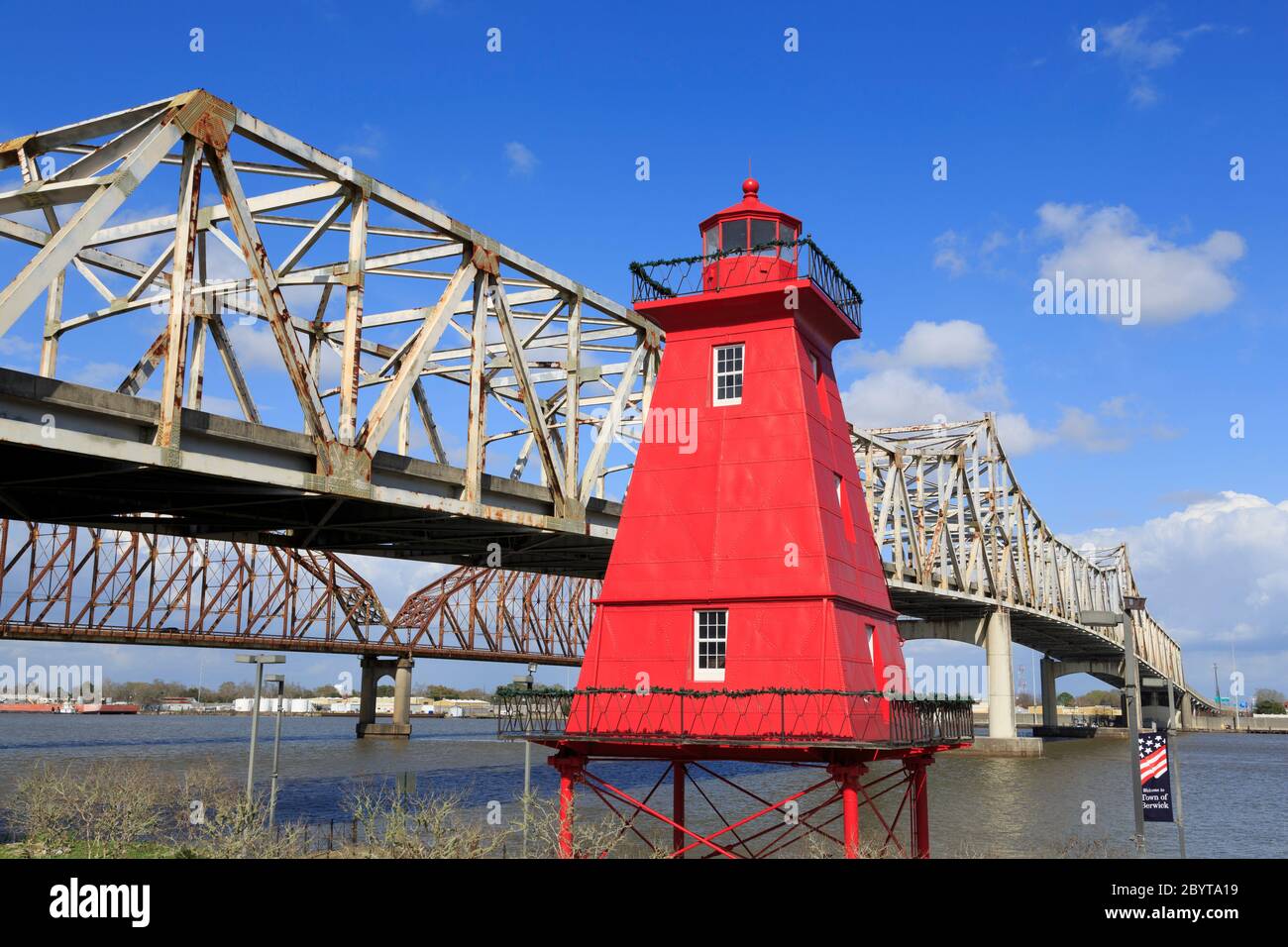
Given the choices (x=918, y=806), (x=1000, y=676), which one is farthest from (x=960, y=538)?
(x=918, y=806)

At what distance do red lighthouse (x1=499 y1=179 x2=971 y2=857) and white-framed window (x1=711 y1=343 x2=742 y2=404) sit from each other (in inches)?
1.4

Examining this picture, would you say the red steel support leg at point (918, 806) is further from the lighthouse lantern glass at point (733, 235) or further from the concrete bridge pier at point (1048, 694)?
the concrete bridge pier at point (1048, 694)

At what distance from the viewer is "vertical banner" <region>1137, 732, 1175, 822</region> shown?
909 inches

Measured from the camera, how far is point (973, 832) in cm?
4384

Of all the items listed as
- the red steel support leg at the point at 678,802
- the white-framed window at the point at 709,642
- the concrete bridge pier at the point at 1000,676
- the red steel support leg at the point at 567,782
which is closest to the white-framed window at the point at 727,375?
the white-framed window at the point at 709,642

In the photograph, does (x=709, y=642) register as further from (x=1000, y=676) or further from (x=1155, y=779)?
(x=1000, y=676)

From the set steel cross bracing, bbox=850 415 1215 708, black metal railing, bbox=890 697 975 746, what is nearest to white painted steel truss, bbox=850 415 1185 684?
steel cross bracing, bbox=850 415 1215 708

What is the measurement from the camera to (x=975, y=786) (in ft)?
214

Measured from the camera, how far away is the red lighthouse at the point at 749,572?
77.6ft

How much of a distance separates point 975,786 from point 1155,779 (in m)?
44.2

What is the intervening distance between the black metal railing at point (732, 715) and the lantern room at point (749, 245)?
9979 mm
